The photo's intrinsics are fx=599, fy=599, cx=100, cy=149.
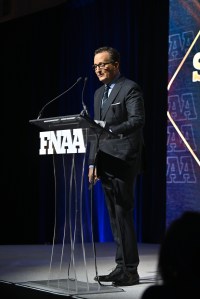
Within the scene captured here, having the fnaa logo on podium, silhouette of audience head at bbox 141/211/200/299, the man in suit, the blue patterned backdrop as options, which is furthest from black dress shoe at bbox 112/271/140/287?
the blue patterned backdrop

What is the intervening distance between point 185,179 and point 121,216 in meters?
2.31

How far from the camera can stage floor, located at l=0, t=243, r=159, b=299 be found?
2.87 m

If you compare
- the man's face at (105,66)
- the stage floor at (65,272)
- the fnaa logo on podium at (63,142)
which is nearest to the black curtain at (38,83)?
the stage floor at (65,272)

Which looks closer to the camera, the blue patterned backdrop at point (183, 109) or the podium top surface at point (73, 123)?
the podium top surface at point (73, 123)

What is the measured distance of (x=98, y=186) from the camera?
6508mm

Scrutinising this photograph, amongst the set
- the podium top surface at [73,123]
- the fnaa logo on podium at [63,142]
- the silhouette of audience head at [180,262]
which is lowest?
the silhouette of audience head at [180,262]

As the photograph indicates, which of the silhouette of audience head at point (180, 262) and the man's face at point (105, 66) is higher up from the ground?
the man's face at point (105, 66)

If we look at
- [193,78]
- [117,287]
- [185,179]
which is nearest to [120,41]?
[193,78]

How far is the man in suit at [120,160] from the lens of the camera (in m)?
3.03

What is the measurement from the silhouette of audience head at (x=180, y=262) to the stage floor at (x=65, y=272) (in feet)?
5.75

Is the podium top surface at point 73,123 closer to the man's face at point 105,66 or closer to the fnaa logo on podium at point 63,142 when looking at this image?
the fnaa logo on podium at point 63,142

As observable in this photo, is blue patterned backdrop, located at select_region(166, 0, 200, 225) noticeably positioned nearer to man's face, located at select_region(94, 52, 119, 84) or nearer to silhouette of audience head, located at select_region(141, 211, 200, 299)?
man's face, located at select_region(94, 52, 119, 84)

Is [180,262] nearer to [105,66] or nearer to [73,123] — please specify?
[73,123]

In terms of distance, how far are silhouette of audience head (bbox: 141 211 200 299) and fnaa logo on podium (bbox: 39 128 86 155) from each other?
1.78 meters
